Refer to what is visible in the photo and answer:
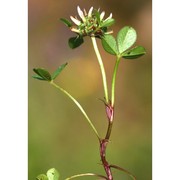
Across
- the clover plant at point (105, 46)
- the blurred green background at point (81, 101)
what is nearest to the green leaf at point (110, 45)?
the clover plant at point (105, 46)

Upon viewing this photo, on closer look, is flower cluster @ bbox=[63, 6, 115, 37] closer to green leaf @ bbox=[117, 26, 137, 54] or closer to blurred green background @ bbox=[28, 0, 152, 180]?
green leaf @ bbox=[117, 26, 137, 54]

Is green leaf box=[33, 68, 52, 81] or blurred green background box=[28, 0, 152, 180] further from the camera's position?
blurred green background box=[28, 0, 152, 180]

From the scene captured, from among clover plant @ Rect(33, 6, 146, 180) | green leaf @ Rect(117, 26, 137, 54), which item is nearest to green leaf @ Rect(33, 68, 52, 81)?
clover plant @ Rect(33, 6, 146, 180)

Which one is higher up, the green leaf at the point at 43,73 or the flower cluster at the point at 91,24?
the flower cluster at the point at 91,24

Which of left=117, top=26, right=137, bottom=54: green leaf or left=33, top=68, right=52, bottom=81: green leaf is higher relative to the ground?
left=117, top=26, right=137, bottom=54: green leaf

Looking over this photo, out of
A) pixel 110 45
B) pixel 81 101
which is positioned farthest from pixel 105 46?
pixel 81 101

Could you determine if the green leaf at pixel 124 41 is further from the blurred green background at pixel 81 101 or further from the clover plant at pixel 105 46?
the blurred green background at pixel 81 101
